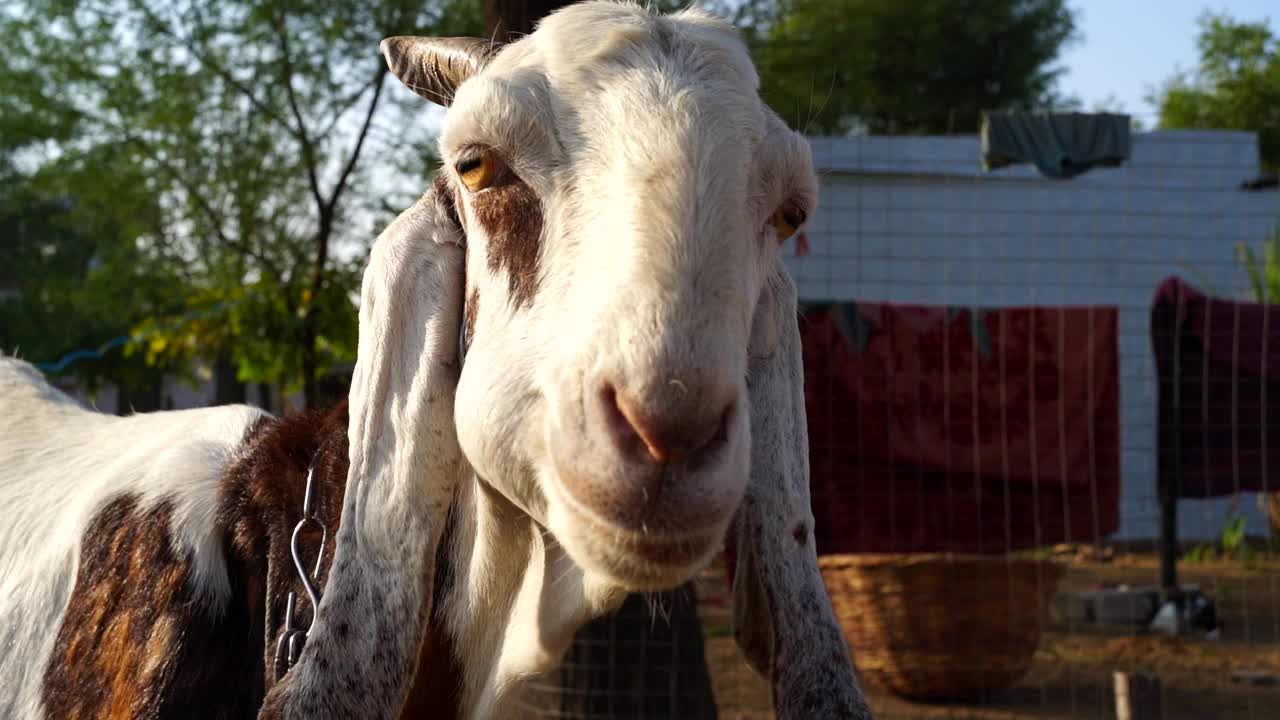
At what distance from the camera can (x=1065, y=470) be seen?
6.71 metres

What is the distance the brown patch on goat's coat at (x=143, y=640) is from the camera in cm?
228

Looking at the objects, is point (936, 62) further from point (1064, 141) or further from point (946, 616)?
point (946, 616)

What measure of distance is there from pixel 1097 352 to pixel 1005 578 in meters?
1.53

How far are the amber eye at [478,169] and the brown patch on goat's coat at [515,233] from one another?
18 mm

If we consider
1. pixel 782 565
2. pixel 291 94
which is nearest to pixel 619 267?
pixel 782 565

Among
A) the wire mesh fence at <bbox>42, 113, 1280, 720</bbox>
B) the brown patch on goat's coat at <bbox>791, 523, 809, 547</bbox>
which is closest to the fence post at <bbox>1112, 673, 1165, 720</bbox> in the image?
the wire mesh fence at <bbox>42, 113, 1280, 720</bbox>

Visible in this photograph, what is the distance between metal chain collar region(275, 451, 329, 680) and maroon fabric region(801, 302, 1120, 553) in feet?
14.9

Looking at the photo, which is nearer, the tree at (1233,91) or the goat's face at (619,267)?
the goat's face at (619,267)

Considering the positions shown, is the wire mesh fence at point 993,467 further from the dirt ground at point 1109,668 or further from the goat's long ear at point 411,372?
the goat's long ear at point 411,372

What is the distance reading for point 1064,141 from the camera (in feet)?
22.9

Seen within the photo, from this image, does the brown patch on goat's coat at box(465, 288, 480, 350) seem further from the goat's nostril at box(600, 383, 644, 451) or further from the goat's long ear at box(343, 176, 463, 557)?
the goat's nostril at box(600, 383, 644, 451)

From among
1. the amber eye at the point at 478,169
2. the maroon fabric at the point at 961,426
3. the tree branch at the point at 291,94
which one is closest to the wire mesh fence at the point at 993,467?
the maroon fabric at the point at 961,426

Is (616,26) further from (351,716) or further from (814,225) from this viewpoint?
(814,225)

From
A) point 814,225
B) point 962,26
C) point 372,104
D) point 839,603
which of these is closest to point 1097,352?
point 839,603
